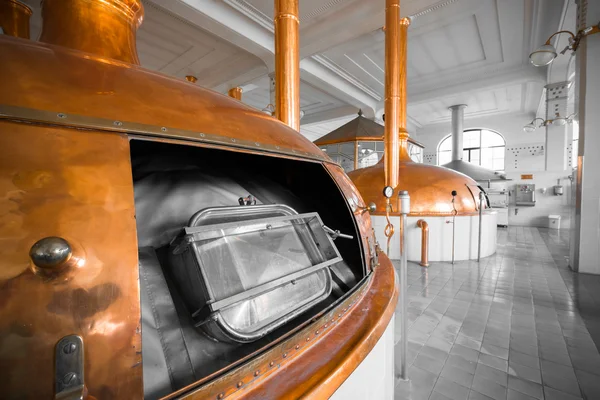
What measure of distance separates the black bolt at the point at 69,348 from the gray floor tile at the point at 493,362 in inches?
100

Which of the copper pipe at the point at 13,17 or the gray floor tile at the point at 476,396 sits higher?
the copper pipe at the point at 13,17

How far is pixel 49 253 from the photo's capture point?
47 cm

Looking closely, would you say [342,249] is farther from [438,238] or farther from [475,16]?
[475,16]

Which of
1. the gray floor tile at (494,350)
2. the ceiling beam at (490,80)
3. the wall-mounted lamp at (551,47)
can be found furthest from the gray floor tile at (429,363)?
the ceiling beam at (490,80)

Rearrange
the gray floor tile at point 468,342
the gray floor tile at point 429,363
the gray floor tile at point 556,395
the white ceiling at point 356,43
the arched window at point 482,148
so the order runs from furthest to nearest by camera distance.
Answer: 1. the arched window at point 482,148
2. the white ceiling at point 356,43
3. the gray floor tile at point 468,342
4. the gray floor tile at point 429,363
5. the gray floor tile at point 556,395

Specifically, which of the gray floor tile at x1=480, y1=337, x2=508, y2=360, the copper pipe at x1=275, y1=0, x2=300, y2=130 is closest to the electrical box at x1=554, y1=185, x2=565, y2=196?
the gray floor tile at x1=480, y1=337, x2=508, y2=360

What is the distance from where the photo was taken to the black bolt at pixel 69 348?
47 cm

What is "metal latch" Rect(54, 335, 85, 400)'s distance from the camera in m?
0.45

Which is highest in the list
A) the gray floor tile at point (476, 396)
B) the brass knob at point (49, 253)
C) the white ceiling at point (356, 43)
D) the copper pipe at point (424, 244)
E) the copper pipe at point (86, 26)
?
the white ceiling at point (356, 43)

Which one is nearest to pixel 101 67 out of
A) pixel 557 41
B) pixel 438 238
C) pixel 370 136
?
pixel 438 238

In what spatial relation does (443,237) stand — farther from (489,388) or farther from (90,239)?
(90,239)

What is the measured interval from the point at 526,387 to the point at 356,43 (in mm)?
6492

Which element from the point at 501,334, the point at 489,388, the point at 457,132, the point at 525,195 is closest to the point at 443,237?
the point at 501,334

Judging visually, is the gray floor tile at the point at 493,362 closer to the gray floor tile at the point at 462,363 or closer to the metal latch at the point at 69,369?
the gray floor tile at the point at 462,363
